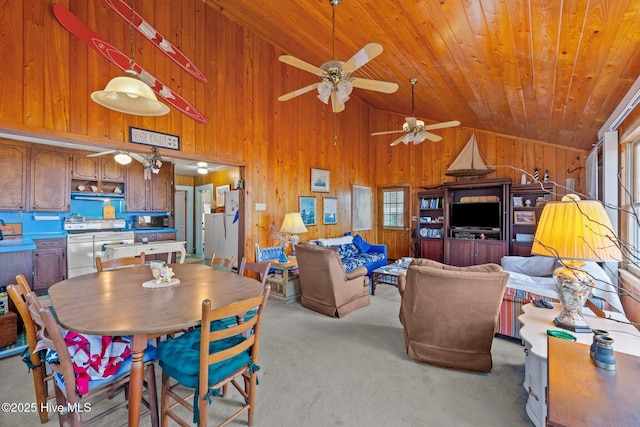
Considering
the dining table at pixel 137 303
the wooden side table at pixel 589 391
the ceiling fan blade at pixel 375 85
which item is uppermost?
the ceiling fan blade at pixel 375 85

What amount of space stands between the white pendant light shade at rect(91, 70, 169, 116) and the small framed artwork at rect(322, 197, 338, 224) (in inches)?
172

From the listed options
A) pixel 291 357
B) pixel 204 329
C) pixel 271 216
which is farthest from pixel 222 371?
pixel 271 216

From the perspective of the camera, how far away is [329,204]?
6.51 meters

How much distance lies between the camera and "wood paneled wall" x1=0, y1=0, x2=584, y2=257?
2.90 m

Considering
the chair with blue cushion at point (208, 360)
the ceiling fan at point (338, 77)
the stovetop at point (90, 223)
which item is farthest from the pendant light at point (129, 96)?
the stovetop at point (90, 223)

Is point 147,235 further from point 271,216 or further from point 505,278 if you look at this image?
point 505,278

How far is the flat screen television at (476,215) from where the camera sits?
578 cm

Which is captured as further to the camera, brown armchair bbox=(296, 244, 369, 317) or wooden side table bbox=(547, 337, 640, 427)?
brown armchair bbox=(296, 244, 369, 317)

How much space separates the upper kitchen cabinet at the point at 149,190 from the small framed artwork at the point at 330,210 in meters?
3.40

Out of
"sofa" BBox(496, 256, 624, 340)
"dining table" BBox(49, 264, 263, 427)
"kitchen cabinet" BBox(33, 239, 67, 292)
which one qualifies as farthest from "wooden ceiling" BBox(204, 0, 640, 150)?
"kitchen cabinet" BBox(33, 239, 67, 292)

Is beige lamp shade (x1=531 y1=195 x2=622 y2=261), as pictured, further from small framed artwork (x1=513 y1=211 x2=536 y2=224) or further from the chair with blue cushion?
small framed artwork (x1=513 y1=211 x2=536 y2=224)

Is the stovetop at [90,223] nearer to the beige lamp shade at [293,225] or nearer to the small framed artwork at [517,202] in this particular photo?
the beige lamp shade at [293,225]

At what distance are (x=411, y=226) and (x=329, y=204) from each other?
2.24 m

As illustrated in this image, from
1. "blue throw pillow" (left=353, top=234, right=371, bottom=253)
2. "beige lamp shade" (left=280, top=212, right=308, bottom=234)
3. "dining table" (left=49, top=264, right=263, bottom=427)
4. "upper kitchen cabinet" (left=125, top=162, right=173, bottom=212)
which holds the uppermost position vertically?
"upper kitchen cabinet" (left=125, top=162, right=173, bottom=212)
